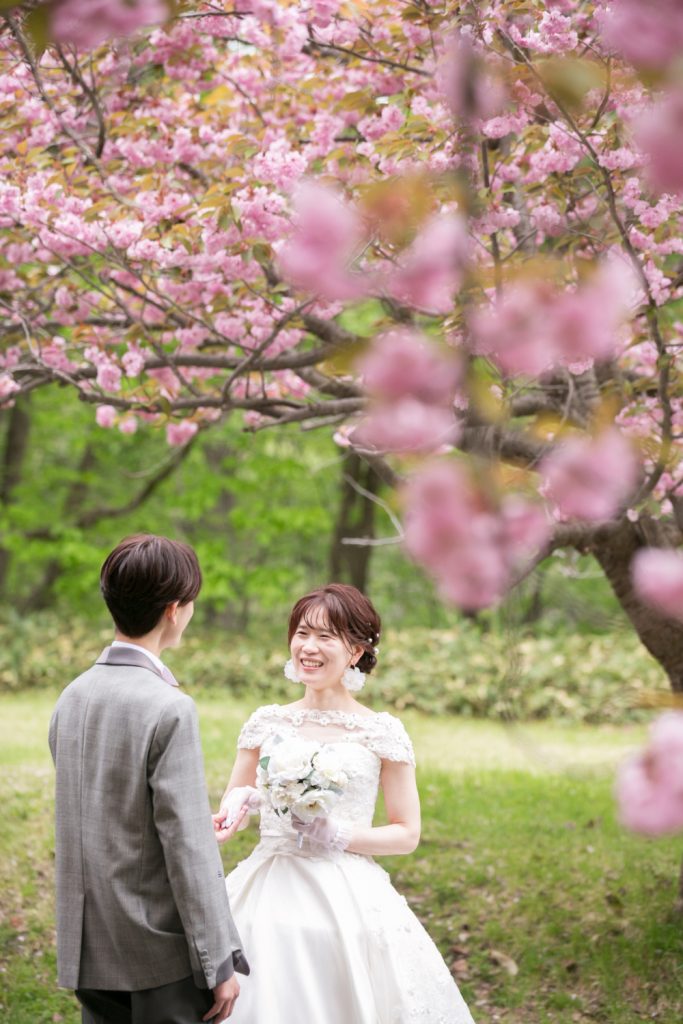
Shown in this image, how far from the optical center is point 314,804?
2.77 metres

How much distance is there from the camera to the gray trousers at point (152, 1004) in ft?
7.57

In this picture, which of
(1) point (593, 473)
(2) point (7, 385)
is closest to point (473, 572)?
(1) point (593, 473)

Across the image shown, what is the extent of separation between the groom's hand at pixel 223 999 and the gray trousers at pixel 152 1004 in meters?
0.02

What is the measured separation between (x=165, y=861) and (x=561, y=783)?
19.8ft

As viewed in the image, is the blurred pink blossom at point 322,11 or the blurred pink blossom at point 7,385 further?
the blurred pink blossom at point 7,385

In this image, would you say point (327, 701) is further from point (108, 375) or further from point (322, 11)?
point (322, 11)

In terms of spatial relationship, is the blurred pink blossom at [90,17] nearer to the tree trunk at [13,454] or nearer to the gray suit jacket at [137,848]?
the gray suit jacket at [137,848]

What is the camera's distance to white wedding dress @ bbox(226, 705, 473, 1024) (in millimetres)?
2723

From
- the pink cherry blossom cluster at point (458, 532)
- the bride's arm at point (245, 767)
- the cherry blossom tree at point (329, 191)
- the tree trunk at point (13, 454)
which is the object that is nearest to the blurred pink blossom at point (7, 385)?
the cherry blossom tree at point (329, 191)

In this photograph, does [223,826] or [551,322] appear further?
[223,826]

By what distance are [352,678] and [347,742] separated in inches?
8.6

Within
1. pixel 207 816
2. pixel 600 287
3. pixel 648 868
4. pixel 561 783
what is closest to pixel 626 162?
pixel 207 816

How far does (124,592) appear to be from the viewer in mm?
2385

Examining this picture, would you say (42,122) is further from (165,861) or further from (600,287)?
(600,287)
